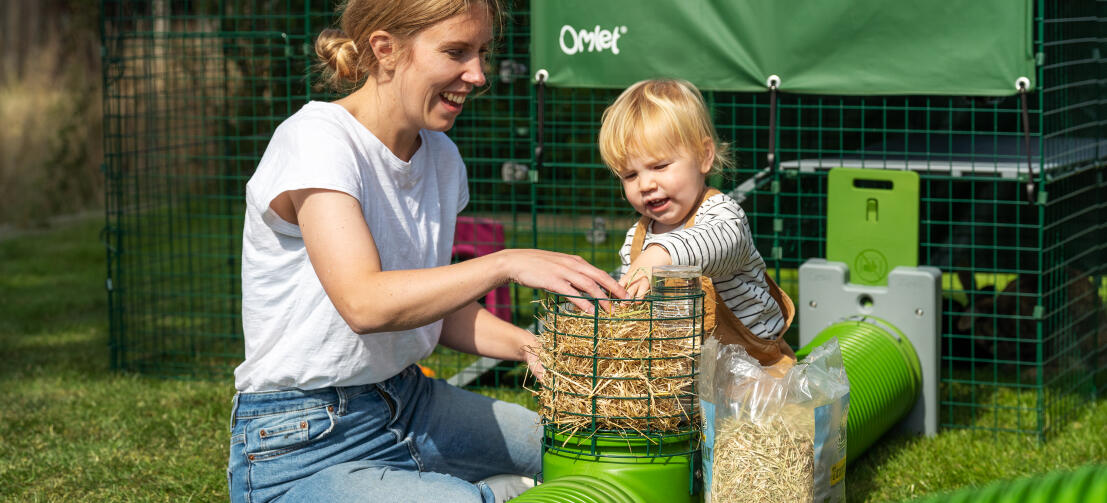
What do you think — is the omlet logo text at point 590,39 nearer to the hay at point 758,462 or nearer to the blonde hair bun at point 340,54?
the blonde hair bun at point 340,54

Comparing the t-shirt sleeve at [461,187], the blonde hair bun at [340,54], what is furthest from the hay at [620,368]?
the blonde hair bun at [340,54]

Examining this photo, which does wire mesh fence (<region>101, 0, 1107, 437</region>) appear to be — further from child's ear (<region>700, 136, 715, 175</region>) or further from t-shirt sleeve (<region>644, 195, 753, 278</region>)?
t-shirt sleeve (<region>644, 195, 753, 278</region>)

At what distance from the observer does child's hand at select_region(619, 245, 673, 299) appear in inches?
107

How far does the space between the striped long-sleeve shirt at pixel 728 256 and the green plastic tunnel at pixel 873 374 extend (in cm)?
38

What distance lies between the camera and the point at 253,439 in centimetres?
280

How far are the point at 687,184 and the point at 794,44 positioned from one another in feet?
4.47

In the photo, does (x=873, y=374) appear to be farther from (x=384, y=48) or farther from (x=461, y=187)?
(x=384, y=48)

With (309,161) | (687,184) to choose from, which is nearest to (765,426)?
(687,184)

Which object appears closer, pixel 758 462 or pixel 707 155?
pixel 758 462

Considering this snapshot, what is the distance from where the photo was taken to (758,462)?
2684 millimetres

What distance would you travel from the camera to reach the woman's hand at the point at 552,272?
8.22 ft

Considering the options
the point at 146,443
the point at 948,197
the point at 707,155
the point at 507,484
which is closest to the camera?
the point at 507,484

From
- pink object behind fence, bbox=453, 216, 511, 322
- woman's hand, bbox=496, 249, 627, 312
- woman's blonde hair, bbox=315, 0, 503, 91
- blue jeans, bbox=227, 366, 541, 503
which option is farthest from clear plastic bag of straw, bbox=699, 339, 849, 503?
pink object behind fence, bbox=453, 216, 511, 322

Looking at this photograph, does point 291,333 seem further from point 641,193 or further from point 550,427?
point 641,193
